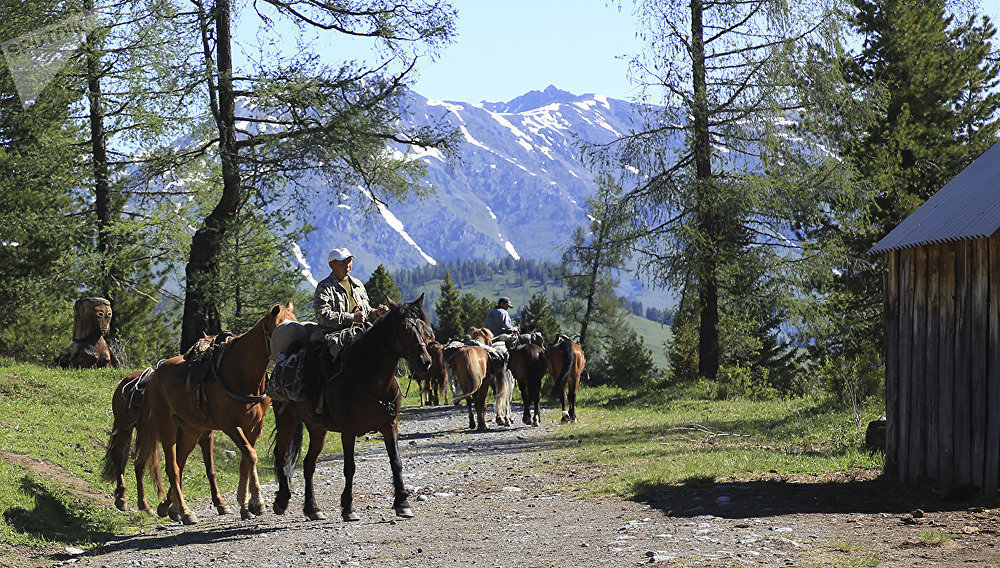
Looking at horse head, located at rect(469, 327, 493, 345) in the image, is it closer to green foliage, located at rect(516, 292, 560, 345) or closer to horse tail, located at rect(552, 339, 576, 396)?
horse tail, located at rect(552, 339, 576, 396)

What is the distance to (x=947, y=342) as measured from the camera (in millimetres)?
9656

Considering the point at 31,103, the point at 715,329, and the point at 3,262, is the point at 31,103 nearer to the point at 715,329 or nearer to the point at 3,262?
the point at 3,262

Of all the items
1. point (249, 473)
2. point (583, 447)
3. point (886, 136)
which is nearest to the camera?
point (249, 473)

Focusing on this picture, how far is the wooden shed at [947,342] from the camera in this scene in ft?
29.6

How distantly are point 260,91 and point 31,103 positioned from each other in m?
10.2

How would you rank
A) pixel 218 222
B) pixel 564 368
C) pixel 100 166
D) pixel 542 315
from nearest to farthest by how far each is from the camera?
pixel 564 368 < pixel 218 222 < pixel 100 166 < pixel 542 315

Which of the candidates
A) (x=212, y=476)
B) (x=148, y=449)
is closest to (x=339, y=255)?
(x=212, y=476)

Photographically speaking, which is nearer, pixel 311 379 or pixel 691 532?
pixel 691 532

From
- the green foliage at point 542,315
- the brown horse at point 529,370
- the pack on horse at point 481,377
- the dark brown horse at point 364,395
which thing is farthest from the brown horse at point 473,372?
the green foliage at point 542,315

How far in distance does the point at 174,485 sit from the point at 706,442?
332 inches

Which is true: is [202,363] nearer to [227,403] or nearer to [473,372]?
[227,403]

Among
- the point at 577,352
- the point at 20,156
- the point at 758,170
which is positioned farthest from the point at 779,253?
the point at 20,156

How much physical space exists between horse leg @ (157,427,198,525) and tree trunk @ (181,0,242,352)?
1058 centimetres

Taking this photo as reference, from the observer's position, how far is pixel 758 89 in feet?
72.9
